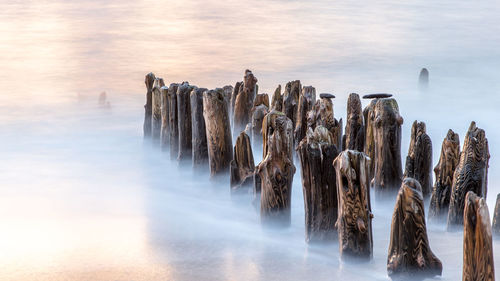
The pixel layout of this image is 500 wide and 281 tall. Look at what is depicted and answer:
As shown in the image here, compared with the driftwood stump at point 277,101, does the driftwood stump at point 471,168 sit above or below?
below

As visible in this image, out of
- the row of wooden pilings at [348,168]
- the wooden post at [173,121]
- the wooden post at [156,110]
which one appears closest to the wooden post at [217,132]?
the row of wooden pilings at [348,168]

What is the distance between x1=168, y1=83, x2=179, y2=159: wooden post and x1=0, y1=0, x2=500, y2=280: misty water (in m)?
0.21

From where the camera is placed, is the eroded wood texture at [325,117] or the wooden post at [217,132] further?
the wooden post at [217,132]

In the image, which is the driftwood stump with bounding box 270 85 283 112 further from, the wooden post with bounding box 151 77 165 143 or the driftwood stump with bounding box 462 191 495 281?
the driftwood stump with bounding box 462 191 495 281

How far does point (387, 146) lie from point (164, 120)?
10.8 feet

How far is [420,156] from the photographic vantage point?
747cm

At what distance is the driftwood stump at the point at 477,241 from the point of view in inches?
198

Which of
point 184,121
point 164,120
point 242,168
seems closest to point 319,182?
point 242,168

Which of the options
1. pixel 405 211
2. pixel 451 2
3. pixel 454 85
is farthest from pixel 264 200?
pixel 451 2

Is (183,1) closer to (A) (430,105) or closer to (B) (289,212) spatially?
(A) (430,105)

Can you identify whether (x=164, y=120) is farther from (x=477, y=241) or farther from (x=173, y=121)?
(x=477, y=241)

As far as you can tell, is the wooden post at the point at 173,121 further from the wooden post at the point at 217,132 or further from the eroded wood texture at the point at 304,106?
the eroded wood texture at the point at 304,106

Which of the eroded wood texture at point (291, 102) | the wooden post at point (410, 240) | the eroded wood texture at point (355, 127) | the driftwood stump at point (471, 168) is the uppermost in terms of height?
the eroded wood texture at point (291, 102)

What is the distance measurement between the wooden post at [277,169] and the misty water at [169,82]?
213mm
